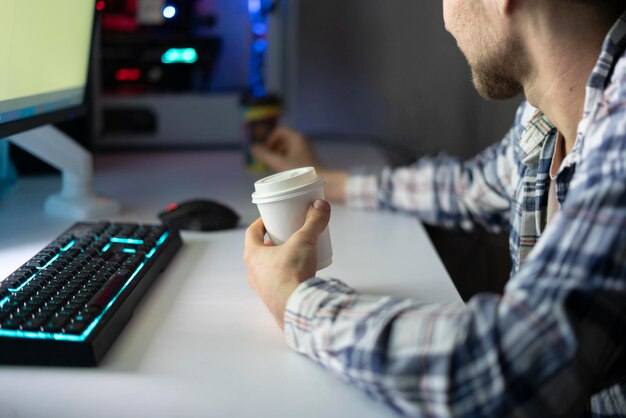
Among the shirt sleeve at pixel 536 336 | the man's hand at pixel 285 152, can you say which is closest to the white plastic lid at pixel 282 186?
the shirt sleeve at pixel 536 336

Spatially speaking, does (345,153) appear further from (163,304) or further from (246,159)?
(163,304)

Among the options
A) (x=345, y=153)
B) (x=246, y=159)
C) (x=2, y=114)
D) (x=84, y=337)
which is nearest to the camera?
(x=84, y=337)

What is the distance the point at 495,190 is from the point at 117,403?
818 mm

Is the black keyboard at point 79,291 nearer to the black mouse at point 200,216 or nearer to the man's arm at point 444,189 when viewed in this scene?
the black mouse at point 200,216

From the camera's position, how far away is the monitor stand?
4.16ft

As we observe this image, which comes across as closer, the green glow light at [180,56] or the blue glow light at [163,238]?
the blue glow light at [163,238]

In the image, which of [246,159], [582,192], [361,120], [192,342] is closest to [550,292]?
[582,192]

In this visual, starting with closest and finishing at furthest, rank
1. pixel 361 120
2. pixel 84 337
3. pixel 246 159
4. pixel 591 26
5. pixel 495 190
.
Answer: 1. pixel 84 337
2. pixel 591 26
3. pixel 495 190
4. pixel 246 159
5. pixel 361 120

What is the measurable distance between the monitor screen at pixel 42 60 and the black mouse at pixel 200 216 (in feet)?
0.79

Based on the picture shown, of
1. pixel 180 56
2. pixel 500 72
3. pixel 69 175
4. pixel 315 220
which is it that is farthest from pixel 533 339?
pixel 180 56

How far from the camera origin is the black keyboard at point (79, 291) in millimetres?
711

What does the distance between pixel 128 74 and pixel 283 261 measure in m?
1.24

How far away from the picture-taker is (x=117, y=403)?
0.65 metres

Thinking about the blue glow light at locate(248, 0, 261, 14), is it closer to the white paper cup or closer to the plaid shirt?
the white paper cup
